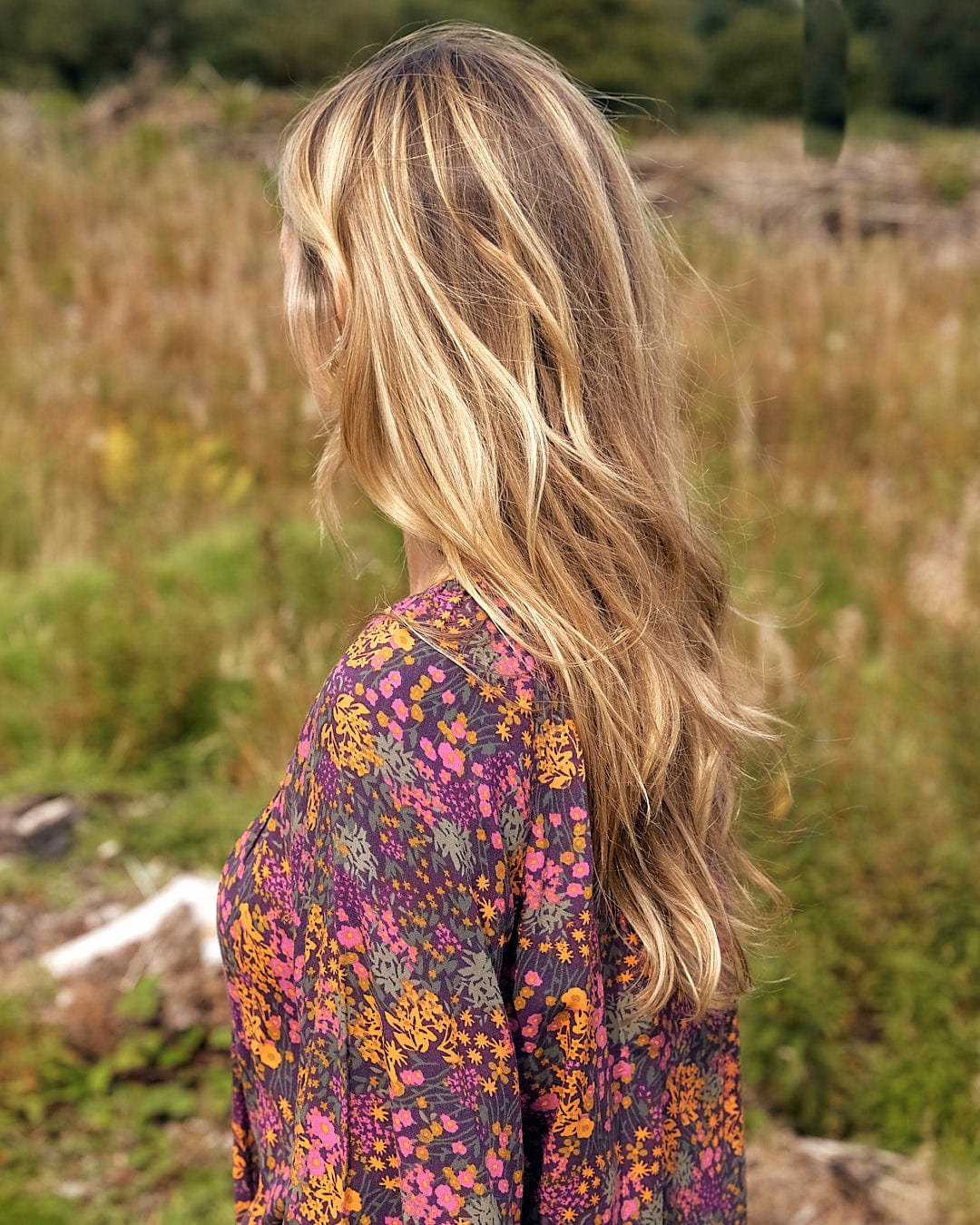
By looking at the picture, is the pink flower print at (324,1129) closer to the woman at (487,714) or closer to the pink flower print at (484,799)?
the woman at (487,714)

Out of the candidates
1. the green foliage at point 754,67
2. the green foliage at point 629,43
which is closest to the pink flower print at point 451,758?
the green foliage at point 754,67

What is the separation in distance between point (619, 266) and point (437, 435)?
0.28 m

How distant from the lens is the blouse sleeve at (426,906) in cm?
102

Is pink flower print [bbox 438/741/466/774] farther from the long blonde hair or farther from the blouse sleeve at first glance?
the long blonde hair

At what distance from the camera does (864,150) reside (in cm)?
1072

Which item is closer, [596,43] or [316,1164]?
[316,1164]

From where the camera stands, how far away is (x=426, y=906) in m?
1.02

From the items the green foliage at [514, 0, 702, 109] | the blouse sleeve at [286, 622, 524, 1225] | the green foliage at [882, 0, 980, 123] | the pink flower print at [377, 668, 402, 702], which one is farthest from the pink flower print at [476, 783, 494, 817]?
the green foliage at [514, 0, 702, 109]

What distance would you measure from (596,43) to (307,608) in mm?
12044

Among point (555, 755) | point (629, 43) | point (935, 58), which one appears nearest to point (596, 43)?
point (629, 43)

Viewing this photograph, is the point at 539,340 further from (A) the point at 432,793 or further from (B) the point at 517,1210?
(B) the point at 517,1210

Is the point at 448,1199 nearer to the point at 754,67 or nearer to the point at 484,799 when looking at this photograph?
the point at 484,799

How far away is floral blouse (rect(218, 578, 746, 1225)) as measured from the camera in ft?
3.35

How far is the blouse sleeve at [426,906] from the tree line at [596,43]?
2092 mm
